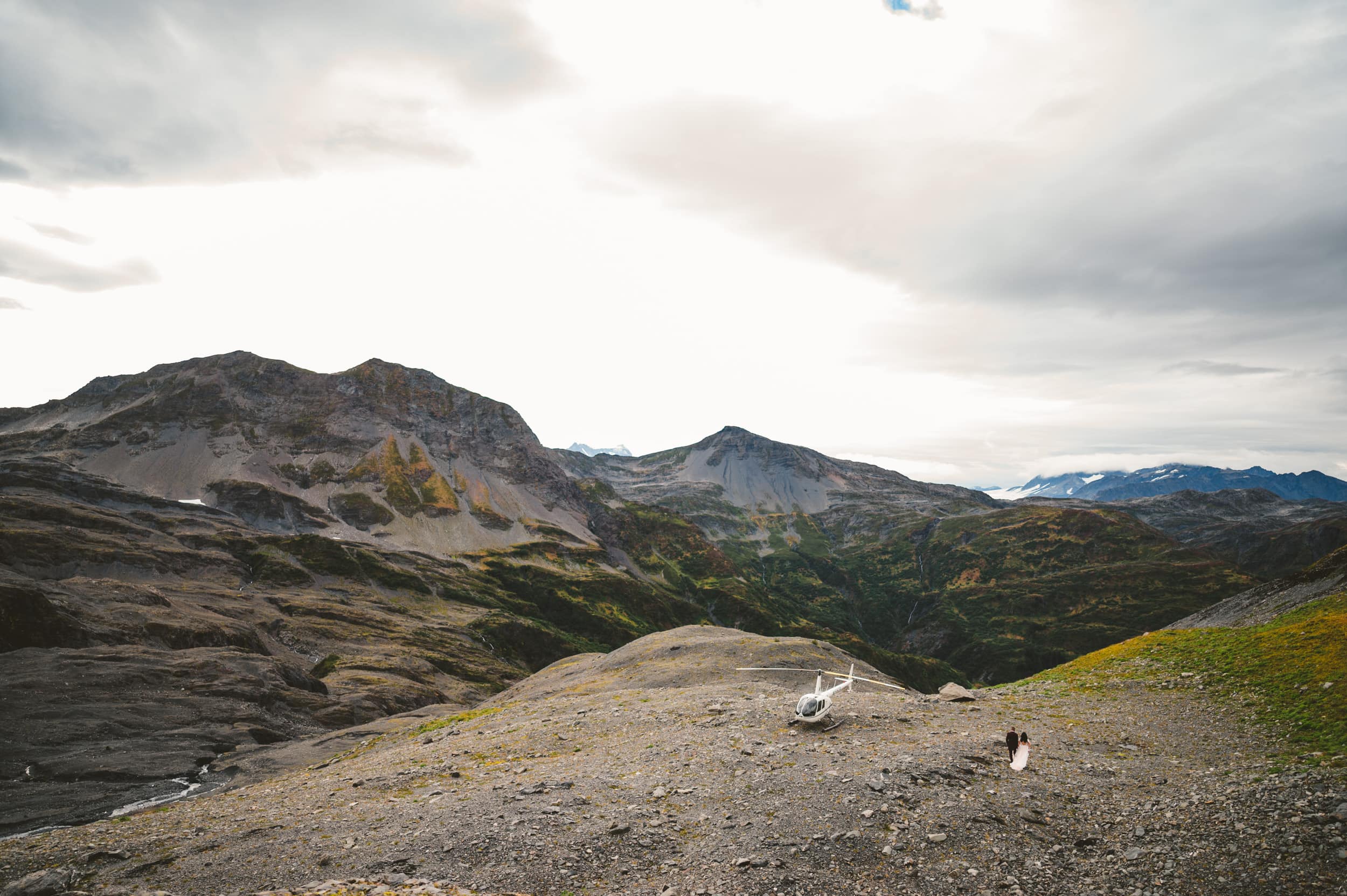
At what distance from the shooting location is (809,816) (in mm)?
23531

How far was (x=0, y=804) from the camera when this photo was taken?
48062 mm

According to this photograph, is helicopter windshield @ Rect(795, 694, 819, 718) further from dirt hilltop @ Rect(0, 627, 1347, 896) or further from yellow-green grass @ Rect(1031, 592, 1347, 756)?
yellow-green grass @ Rect(1031, 592, 1347, 756)

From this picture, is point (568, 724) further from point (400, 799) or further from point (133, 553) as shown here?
point (133, 553)

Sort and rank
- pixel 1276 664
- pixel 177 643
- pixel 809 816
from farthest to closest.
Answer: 1. pixel 177 643
2. pixel 1276 664
3. pixel 809 816

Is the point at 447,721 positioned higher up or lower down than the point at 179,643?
higher up

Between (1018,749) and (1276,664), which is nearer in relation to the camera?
(1018,749)

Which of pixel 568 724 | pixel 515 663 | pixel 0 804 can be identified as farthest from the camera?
pixel 515 663

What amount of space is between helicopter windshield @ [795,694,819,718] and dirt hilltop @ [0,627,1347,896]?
93 centimetres

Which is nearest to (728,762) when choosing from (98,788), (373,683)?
(98,788)

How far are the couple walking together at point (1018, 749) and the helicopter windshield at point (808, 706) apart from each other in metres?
10.6

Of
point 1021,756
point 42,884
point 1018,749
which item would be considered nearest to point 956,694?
point 1018,749

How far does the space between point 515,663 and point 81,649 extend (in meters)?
94.5

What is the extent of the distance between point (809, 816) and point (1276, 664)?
2849 cm

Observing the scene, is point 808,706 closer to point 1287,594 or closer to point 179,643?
point 1287,594
